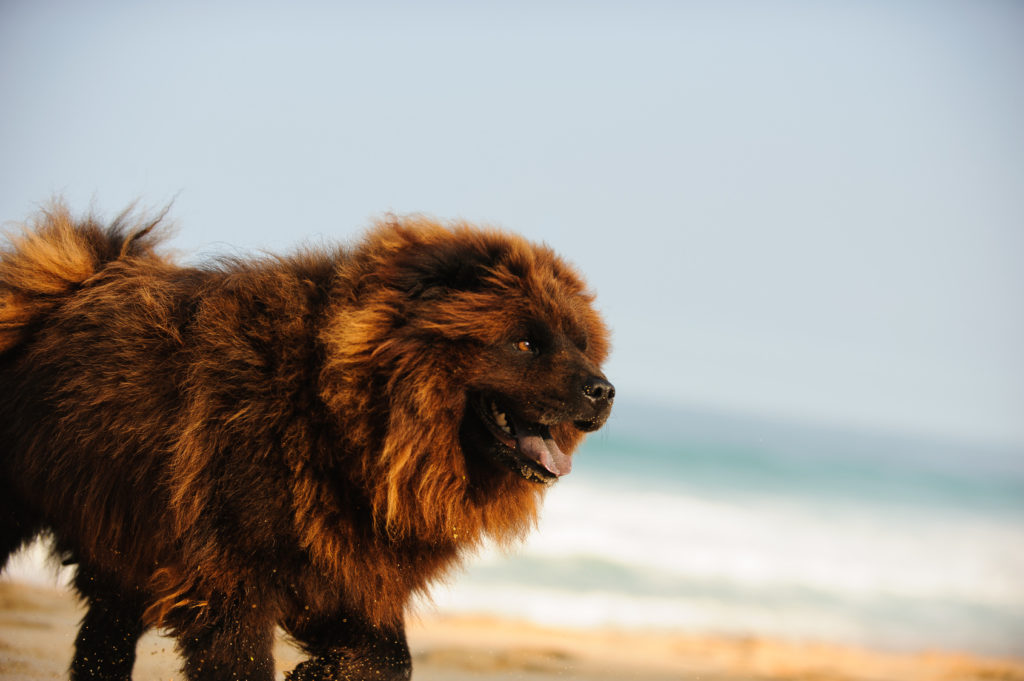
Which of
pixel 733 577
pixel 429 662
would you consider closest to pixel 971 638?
pixel 733 577

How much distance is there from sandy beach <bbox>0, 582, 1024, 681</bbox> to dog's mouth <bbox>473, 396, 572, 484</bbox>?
3.09 m

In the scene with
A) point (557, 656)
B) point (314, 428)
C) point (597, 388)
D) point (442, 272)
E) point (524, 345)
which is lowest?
point (557, 656)

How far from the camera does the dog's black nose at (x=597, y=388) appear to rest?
3629 mm

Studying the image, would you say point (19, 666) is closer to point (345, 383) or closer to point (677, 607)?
point (345, 383)

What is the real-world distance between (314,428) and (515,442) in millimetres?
828

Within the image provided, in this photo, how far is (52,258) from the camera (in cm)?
453

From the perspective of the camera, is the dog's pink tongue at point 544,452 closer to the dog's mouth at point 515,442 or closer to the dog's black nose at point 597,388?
the dog's mouth at point 515,442

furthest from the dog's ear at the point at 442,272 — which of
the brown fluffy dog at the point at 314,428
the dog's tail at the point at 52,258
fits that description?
the dog's tail at the point at 52,258

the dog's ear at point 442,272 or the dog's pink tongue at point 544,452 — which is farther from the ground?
the dog's ear at point 442,272

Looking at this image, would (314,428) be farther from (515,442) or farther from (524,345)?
(524,345)

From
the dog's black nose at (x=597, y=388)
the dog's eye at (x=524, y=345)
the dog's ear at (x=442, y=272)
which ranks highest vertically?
the dog's ear at (x=442, y=272)

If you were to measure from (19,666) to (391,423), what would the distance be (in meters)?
4.26

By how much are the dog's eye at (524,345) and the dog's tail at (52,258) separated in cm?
226

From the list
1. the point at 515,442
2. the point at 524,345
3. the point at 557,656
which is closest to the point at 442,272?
the point at 524,345
